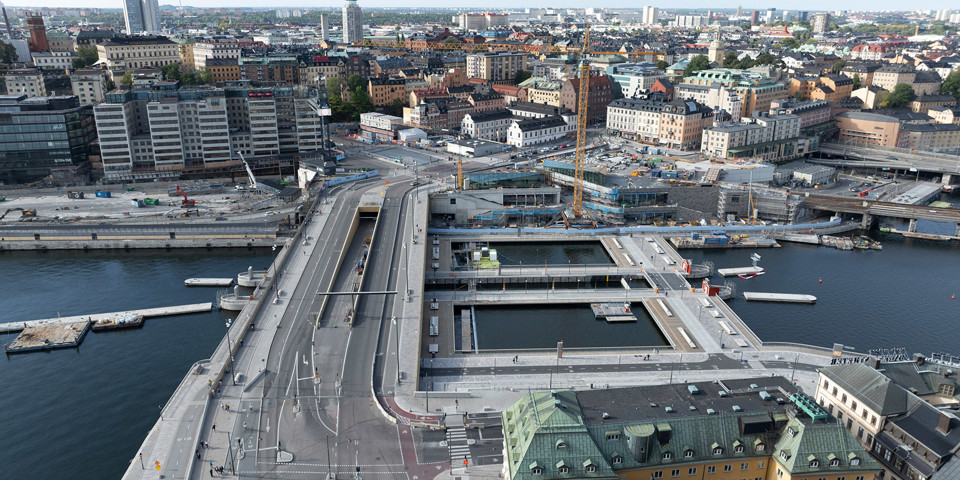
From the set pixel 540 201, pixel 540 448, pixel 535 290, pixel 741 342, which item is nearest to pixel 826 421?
pixel 540 448

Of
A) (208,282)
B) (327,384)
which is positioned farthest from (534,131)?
(327,384)

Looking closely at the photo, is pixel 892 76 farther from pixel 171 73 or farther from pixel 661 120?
pixel 171 73

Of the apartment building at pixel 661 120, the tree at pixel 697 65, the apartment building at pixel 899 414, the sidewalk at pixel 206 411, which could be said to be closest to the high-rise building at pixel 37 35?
the apartment building at pixel 661 120

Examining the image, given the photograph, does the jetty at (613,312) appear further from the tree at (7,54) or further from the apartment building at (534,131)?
the tree at (7,54)

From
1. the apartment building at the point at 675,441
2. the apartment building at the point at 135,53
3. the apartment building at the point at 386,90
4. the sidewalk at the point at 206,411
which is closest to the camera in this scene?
the apartment building at the point at 675,441

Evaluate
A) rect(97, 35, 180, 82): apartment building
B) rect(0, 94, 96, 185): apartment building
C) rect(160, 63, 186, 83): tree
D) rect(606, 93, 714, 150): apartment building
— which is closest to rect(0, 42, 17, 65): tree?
rect(97, 35, 180, 82): apartment building

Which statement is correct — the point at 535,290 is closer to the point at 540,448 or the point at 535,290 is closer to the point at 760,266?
the point at 760,266

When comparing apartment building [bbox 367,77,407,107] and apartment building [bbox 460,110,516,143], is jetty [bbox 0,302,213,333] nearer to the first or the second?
apartment building [bbox 460,110,516,143]

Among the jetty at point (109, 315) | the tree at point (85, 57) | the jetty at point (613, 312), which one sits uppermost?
the tree at point (85, 57)
